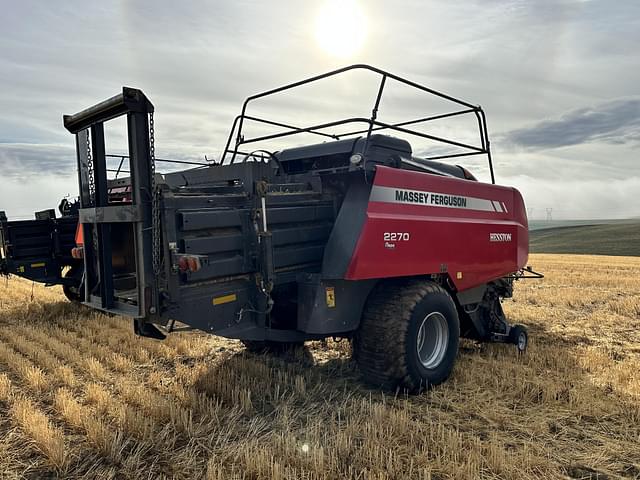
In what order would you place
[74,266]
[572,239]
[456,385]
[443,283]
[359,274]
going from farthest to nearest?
[572,239], [74,266], [443,283], [456,385], [359,274]

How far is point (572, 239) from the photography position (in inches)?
2164

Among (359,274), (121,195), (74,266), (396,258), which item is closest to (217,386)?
(359,274)

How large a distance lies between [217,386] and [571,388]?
2.96 meters

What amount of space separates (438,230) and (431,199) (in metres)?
0.29

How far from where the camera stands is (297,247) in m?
3.97

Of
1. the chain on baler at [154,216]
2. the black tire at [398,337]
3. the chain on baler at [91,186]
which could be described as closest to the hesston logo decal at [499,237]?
the black tire at [398,337]

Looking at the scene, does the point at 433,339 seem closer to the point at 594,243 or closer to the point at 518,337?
the point at 518,337

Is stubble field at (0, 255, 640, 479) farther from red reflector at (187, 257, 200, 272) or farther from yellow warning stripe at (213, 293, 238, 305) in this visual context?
red reflector at (187, 257, 200, 272)

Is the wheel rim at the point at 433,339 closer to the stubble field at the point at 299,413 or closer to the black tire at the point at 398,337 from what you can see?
the black tire at the point at 398,337

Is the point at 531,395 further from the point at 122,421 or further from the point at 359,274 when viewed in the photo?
the point at 122,421

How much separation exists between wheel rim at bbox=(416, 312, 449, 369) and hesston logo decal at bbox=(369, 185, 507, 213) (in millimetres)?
1027

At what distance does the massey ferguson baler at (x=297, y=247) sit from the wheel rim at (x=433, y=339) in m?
0.01

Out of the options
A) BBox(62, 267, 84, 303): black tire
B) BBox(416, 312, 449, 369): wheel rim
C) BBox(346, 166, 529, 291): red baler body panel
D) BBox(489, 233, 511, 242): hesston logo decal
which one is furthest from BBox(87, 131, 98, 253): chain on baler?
BBox(62, 267, 84, 303): black tire

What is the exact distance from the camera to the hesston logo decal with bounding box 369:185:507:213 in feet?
13.3
